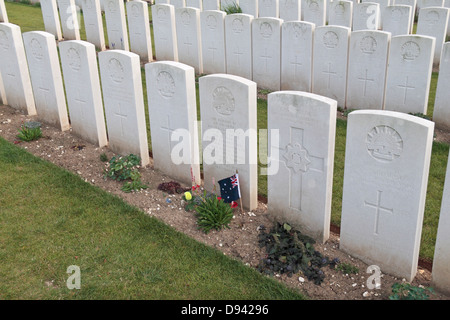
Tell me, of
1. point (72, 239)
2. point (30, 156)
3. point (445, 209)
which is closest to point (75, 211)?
point (72, 239)

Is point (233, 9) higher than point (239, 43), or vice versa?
point (233, 9)

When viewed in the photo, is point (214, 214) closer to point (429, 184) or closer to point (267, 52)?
point (429, 184)

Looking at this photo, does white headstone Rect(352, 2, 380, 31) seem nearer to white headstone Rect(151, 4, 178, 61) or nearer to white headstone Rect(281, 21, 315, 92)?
white headstone Rect(281, 21, 315, 92)

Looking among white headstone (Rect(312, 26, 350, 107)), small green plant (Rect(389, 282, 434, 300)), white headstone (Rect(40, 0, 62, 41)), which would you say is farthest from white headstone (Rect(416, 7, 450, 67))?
white headstone (Rect(40, 0, 62, 41))

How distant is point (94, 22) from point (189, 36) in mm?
3216

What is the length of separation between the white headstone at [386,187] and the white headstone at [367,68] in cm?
425

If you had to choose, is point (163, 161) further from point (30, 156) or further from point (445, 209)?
point (445, 209)

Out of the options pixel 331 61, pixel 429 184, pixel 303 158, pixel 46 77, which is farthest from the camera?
pixel 331 61

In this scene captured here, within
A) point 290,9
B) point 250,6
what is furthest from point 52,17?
point 290,9

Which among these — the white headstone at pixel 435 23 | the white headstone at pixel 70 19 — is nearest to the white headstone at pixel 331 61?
the white headstone at pixel 435 23

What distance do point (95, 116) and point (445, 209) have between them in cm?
502

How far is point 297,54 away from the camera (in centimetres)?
919

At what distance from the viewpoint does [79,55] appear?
6.94 m

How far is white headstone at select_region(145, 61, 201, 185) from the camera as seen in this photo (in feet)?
19.2
